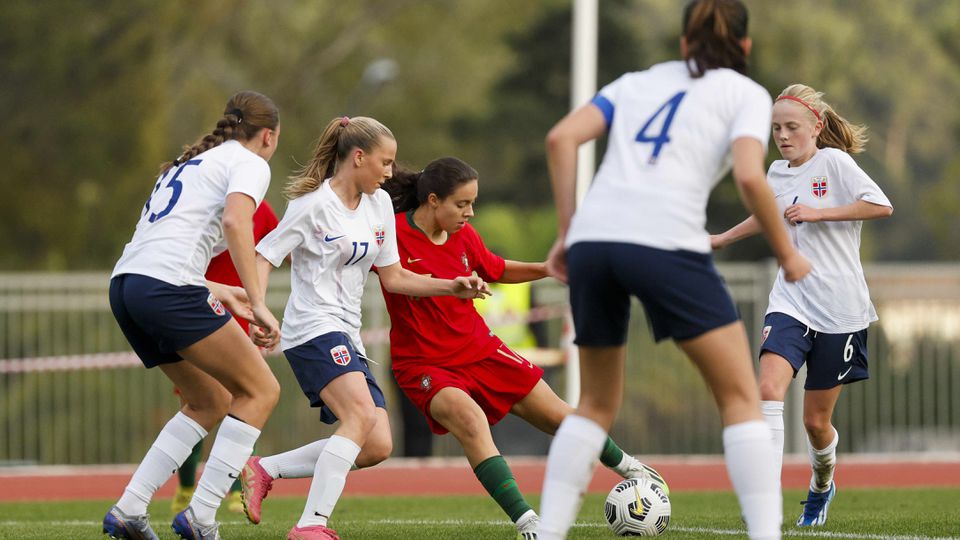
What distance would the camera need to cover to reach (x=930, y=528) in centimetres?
671

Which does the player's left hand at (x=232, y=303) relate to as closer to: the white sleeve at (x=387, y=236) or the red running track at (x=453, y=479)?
the white sleeve at (x=387, y=236)

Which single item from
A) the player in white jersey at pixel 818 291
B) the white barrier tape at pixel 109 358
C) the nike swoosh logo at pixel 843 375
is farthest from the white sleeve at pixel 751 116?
the white barrier tape at pixel 109 358

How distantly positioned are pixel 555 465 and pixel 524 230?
2067cm

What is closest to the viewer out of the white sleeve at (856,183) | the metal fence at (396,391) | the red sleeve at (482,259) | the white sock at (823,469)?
the white sleeve at (856,183)

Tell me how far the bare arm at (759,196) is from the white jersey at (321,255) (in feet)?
7.08

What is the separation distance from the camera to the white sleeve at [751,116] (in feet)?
15.4

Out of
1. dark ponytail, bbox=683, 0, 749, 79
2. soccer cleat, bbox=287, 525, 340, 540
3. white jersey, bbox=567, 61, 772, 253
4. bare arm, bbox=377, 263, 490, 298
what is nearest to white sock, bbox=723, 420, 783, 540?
white jersey, bbox=567, 61, 772, 253

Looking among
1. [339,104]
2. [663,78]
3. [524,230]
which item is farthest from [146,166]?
[663,78]

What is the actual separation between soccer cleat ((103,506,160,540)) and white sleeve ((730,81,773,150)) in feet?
9.94

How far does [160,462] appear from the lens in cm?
623

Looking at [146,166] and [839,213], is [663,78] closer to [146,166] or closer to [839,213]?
[839,213]

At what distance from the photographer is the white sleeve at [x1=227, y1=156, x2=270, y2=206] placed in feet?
19.2

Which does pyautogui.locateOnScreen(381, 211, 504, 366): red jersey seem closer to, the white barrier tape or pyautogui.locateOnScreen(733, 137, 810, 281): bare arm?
pyautogui.locateOnScreen(733, 137, 810, 281): bare arm

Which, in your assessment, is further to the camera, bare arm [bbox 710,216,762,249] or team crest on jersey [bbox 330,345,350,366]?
bare arm [bbox 710,216,762,249]
